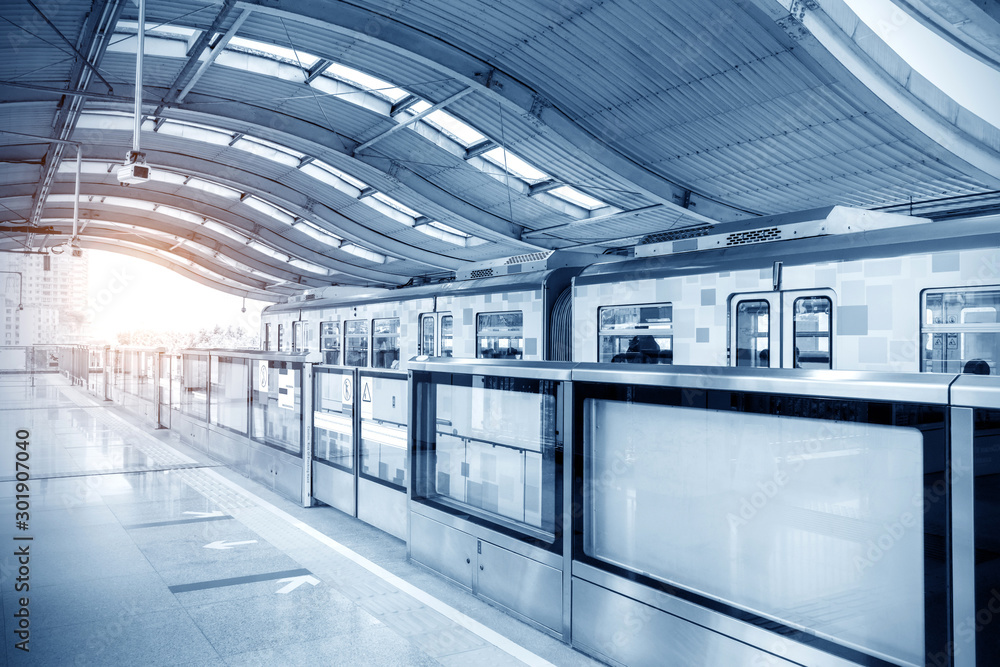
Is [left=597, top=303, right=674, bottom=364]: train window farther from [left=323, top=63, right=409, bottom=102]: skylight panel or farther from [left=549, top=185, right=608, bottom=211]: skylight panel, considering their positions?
[left=549, top=185, right=608, bottom=211]: skylight panel

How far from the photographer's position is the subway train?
5746mm

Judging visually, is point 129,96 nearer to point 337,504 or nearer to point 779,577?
point 337,504

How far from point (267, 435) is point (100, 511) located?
8.13 ft

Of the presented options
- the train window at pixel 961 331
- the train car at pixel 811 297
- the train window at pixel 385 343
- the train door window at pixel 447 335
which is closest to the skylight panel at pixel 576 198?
the train window at pixel 385 343

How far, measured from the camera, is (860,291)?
248 inches

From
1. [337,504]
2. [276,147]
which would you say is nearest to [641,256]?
[337,504]

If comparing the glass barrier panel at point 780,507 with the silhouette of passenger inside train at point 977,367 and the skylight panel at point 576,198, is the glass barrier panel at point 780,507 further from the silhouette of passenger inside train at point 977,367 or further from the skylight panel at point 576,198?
the skylight panel at point 576,198

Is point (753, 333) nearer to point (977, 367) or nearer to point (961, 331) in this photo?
point (961, 331)

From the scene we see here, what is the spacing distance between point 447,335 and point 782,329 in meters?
6.32

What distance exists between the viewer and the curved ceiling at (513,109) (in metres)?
12.5

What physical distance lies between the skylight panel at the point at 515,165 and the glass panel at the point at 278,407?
35.7 feet

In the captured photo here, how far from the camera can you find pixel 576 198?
73.7 feet

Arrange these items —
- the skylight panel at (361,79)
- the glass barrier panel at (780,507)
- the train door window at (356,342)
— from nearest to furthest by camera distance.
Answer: the glass barrier panel at (780,507) < the train door window at (356,342) < the skylight panel at (361,79)

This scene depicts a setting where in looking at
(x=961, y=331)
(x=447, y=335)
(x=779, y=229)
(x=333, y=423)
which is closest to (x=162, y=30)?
(x=447, y=335)
